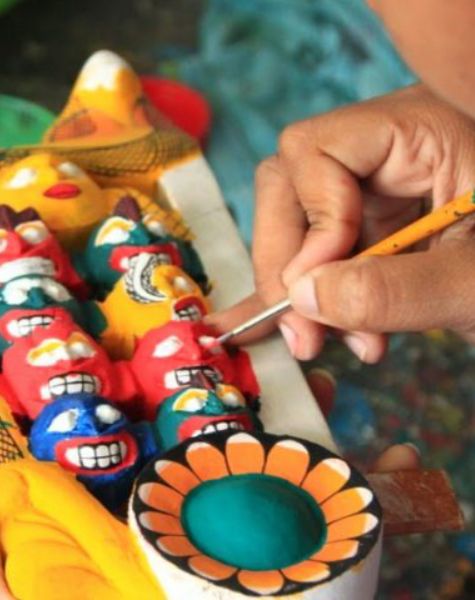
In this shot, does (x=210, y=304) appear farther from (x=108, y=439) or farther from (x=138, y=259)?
(x=108, y=439)

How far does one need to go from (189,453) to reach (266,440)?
1.8 inches

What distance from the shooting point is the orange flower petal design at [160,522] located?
1.79 ft

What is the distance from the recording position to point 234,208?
1418 mm

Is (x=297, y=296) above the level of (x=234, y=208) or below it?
above

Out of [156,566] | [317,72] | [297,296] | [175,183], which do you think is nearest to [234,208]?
[317,72]

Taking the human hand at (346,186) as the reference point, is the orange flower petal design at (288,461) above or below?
below

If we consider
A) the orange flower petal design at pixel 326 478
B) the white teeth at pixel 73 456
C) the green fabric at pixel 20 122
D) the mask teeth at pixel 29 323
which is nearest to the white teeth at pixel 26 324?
the mask teeth at pixel 29 323

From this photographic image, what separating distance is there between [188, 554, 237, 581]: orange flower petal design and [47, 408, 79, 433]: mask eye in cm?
13

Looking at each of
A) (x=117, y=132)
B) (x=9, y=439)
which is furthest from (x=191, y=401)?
(x=117, y=132)

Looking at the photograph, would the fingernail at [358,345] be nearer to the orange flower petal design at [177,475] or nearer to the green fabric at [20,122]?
the orange flower petal design at [177,475]

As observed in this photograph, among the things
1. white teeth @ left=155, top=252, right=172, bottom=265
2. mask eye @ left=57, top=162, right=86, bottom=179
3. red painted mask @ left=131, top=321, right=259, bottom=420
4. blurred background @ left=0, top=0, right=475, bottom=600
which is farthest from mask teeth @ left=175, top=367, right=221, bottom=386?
blurred background @ left=0, top=0, right=475, bottom=600

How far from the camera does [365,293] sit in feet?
2.02

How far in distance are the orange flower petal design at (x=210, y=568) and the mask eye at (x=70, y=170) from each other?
374 millimetres

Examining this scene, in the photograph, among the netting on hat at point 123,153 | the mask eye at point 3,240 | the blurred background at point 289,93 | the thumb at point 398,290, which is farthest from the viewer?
the blurred background at point 289,93
